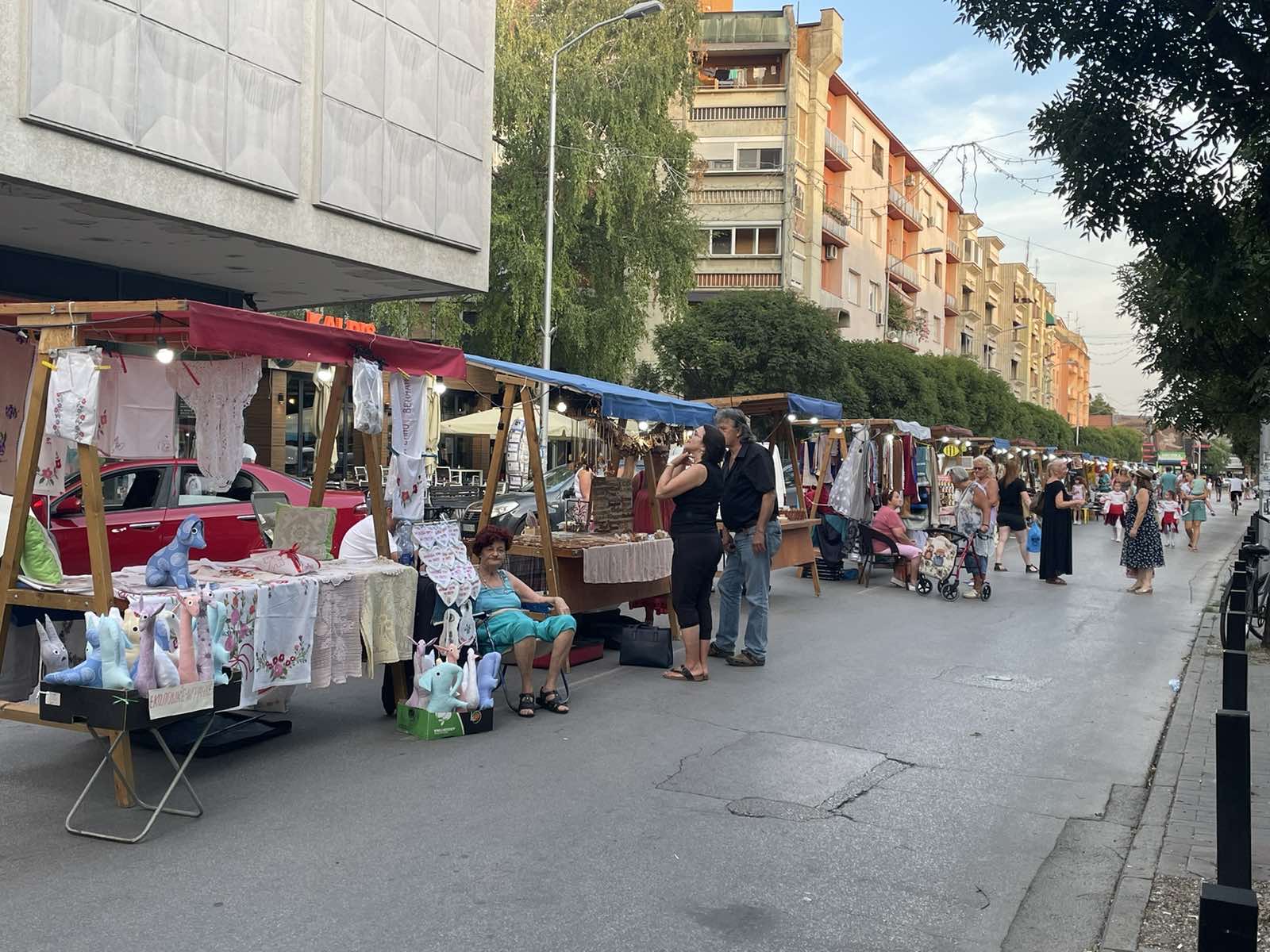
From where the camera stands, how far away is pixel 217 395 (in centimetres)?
798

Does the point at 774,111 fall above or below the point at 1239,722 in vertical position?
above

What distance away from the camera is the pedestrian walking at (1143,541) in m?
16.1

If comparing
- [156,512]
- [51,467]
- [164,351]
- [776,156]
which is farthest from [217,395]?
[776,156]

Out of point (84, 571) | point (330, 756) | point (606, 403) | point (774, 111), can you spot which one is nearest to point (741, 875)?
point (330, 756)

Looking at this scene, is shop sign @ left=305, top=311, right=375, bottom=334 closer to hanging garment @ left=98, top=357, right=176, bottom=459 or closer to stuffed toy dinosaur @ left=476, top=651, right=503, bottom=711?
hanging garment @ left=98, top=357, right=176, bottom=459

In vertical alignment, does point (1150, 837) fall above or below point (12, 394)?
below

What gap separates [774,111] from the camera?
4538 cm

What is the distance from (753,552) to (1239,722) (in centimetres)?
581

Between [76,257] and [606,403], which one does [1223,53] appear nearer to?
[606,403]

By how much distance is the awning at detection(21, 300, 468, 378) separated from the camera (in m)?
5.73

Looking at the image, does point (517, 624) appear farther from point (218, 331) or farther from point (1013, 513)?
point (1013, 513)

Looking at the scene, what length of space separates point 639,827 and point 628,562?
4.50 m

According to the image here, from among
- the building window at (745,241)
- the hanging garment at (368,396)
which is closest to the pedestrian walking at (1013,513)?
the hanging garment at (368,396)

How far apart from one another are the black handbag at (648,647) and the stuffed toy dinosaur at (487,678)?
244 cm
